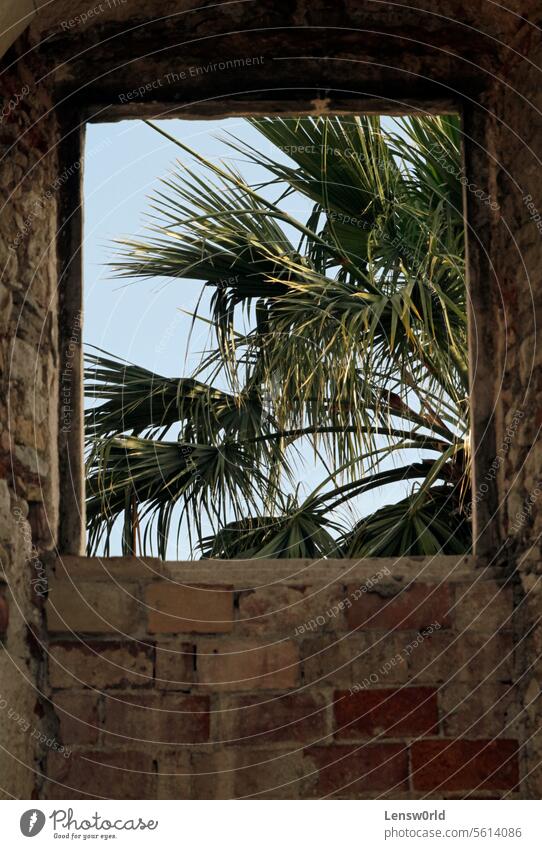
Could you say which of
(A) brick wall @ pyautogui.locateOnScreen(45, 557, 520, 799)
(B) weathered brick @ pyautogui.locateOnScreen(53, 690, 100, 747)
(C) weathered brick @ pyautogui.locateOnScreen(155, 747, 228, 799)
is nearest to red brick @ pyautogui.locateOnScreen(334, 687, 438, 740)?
(A) brick wall @ pyautogui.locateOnScreen(45, 557, 520, 799)

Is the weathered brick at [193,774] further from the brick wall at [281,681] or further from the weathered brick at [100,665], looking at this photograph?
the weathered brick at [100,665]

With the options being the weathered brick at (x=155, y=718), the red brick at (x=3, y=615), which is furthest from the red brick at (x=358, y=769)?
the red brick at (x=3, y=615)

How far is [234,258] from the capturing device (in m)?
5.31

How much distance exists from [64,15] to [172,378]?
2.98 m

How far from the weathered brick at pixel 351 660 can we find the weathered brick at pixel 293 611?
38 millimetres

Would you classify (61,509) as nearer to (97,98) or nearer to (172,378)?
(97,98)

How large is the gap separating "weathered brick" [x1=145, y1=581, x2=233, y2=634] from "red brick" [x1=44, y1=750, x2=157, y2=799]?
11.6 inches

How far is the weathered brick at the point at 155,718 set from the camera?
2480 millimetres

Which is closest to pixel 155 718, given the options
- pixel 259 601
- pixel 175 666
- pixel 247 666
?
pixel 175 666

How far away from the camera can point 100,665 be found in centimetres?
→ 251

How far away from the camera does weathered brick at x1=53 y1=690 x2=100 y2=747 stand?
97.5 inches

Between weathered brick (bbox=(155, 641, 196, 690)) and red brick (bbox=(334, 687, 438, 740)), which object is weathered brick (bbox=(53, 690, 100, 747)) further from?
red brick (bbox=(334, 687, 438, 740))
